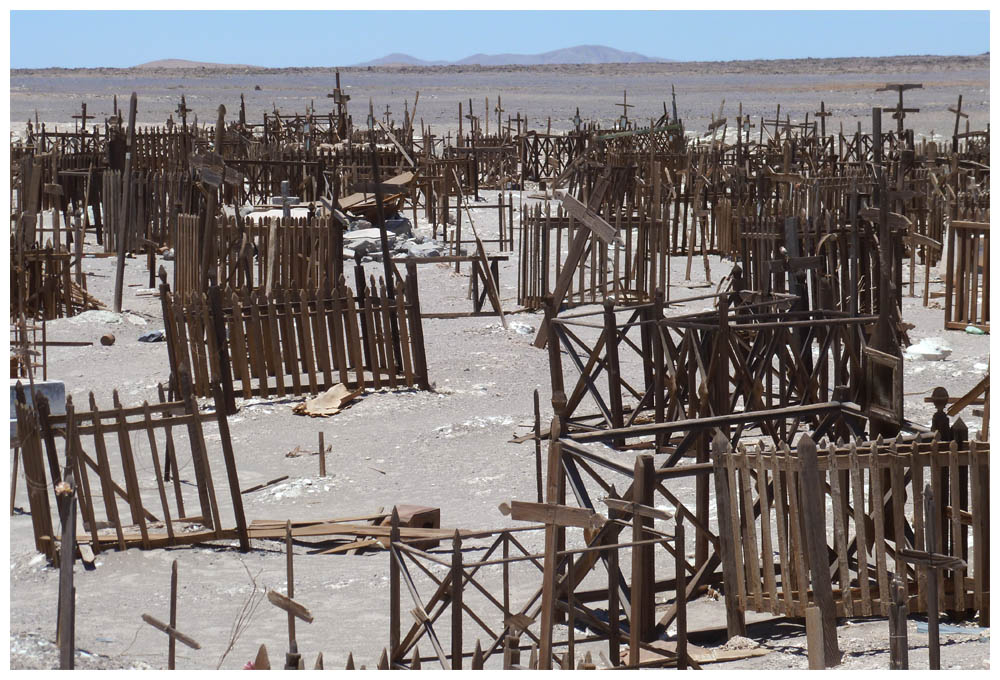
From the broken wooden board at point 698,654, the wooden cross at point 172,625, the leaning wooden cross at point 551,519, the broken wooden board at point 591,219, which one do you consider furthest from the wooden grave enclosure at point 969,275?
the wooden cross at point 172,625

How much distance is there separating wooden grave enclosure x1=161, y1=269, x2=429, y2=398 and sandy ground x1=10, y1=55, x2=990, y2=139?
34792 mm

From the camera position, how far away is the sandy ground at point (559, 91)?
3081 inches

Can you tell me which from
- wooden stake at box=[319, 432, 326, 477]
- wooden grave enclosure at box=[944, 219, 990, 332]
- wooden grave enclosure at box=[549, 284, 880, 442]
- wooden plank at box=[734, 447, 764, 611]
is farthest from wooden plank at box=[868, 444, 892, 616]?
wooden grave enclosure at box=[944, 219, 990, 332]

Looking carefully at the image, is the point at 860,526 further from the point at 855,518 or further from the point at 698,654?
the point at 698,654

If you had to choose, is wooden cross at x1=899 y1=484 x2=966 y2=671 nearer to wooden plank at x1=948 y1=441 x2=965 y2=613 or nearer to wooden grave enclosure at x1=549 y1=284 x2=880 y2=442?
wooden plank at x1=948 y1=441 x2=965 y2=613

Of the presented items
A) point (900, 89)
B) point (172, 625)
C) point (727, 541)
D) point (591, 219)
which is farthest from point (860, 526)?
point (900, 89)

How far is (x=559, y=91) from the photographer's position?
116 meters

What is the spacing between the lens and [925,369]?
13484mm

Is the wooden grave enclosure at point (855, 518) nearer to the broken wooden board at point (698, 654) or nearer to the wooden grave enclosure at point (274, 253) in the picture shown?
the broken wooden board at point (698, 654)

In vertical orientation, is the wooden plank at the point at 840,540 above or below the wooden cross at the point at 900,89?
below

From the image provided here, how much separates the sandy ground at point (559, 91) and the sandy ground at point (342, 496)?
33.8 m

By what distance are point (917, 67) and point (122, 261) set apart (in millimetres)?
139191

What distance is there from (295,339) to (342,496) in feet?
10.2

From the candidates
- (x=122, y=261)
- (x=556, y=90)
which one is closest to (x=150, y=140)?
(x=122, y=261)
